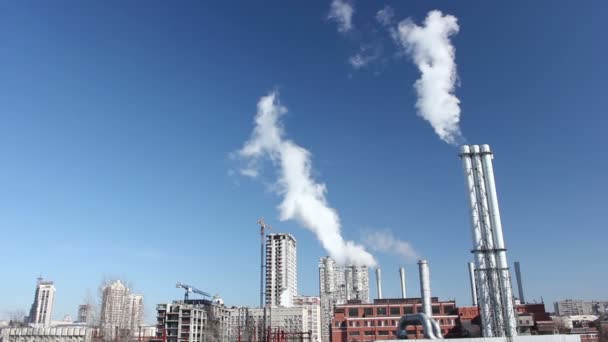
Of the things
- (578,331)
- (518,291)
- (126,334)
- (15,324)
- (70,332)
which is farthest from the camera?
(518,291)

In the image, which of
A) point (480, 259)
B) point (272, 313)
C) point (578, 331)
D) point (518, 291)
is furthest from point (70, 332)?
point (518, 291)

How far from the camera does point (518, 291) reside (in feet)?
621

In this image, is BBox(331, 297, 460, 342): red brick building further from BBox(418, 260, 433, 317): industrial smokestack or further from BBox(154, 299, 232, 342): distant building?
BBox(154, 299, 232, 342): distant building

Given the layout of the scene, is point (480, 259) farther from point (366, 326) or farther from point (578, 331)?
point (578, 331)

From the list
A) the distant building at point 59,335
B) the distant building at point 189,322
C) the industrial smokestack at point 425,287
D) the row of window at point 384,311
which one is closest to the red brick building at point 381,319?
the row of window at point 384,311

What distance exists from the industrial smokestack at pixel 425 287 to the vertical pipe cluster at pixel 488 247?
67.1 ft

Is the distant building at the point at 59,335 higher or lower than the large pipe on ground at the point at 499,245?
lower

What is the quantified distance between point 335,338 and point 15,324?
255ft

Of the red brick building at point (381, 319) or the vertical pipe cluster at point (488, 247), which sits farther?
the red brick building at point (381, 319)

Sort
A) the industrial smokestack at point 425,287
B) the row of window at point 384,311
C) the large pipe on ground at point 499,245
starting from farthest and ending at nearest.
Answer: the row of window at point 384,311 → the industrial smokestack at point 425,287 → the large pipe on ground at point 499,245

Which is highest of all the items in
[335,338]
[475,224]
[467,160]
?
[467,160]

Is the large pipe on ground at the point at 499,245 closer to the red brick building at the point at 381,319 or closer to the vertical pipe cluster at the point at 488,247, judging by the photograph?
the vertical pipe cluster at the point at 488,247

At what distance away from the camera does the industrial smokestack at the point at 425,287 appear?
90.8 metres

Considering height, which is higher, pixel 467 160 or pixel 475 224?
pixel 467 160
